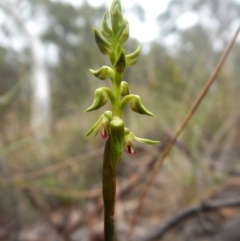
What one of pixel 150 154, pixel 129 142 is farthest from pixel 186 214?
pixel 129 142

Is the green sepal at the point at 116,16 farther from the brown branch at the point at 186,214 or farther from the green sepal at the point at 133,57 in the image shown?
the brown branch at the point at 186,214

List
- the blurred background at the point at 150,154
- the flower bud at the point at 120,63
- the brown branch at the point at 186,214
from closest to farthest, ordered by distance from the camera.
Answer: the flower bud at the point at 120,63
the brown branch at the point at 186,214
the blurred background at the point at 150,154

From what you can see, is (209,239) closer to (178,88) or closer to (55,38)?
(178,88)

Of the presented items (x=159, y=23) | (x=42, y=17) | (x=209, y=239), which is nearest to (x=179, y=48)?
(x=159, y=23)

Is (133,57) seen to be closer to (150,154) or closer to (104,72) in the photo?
(104,72)

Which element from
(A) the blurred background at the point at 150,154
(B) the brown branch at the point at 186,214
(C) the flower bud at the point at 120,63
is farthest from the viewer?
(A) the blurred background at the point at 150,154

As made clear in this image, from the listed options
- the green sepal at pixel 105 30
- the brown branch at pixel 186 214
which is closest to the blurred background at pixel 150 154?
the brown branch at pixel 186 214

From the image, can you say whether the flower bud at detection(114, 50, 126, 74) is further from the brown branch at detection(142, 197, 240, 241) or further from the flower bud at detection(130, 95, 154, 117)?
the brown branch at detection(142, 197, 240, 241)
